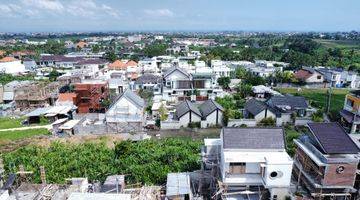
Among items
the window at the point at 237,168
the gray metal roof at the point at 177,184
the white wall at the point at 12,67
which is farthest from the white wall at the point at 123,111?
the white wall at the point at 12,67

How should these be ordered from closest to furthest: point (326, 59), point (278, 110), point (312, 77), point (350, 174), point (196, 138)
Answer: point (350, 174) → point (196, 138) → point (278, 110) → point (312, 77) → point (326, 59)

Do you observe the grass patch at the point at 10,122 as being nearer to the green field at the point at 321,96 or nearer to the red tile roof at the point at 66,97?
the red tile roof at the point at 66,97

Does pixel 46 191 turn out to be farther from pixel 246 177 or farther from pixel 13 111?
pixel 13 111

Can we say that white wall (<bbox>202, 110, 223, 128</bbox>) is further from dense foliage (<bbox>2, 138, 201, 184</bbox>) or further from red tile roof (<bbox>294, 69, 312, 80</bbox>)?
red tile roof (<bbox>294, 69, 312, 80</bbox>)

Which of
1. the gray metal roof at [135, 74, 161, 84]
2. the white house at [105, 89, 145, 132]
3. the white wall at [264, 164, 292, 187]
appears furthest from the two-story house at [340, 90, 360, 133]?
the gray metal roof at [135, 74, 161, 84]

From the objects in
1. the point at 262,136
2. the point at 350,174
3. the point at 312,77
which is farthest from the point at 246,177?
the point at 312,77

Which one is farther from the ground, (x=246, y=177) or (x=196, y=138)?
(x=246, y=177)
